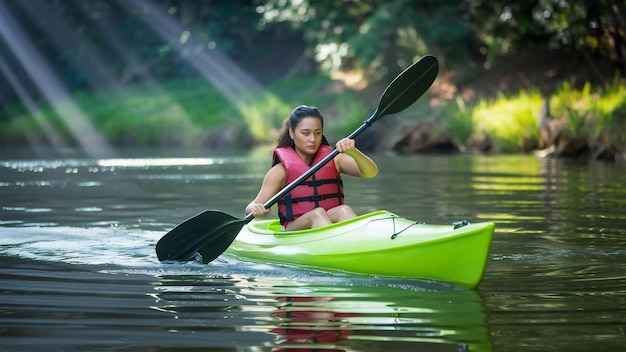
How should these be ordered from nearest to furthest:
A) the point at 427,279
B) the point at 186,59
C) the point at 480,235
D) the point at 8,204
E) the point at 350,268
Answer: the point at 480,235
the point at 427,279
the point at 350,268
the point at 8,204
the point at 186,59

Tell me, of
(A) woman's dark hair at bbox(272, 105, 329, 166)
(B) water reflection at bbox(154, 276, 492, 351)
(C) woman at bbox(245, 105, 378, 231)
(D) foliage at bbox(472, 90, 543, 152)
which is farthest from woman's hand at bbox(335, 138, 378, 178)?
(D) foliage at bbox(472, 90, 543, 152)

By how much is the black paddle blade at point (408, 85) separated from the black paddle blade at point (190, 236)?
1.25m

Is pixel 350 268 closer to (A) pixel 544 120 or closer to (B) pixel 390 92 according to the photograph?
(B) pixel 390 92

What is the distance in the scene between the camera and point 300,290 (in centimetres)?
485

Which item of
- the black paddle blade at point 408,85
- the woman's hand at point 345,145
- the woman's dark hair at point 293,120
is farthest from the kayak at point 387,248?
the black paddle blade at point 408,85

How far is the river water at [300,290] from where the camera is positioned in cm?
364

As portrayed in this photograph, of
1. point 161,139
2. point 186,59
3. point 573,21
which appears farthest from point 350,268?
point 186,59

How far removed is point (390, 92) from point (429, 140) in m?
15.6

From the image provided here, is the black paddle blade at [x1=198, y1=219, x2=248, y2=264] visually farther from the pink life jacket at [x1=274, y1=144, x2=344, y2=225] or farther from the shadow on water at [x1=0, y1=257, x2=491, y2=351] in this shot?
the shadow on water at [x1=0, y1=257, x2=491, y2=351]

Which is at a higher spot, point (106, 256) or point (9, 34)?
point (9, 34)

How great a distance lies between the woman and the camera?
5.89 meters

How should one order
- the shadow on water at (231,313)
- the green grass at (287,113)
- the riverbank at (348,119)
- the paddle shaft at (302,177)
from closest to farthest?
the shadow on water at (231,313), the paddle shaft at (302,177), the green grass at (287,113), the riverbank at (348,119)

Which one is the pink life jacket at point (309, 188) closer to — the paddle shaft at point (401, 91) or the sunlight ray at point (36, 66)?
the paddle shaft at point (401, 91)

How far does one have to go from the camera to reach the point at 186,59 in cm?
3244
